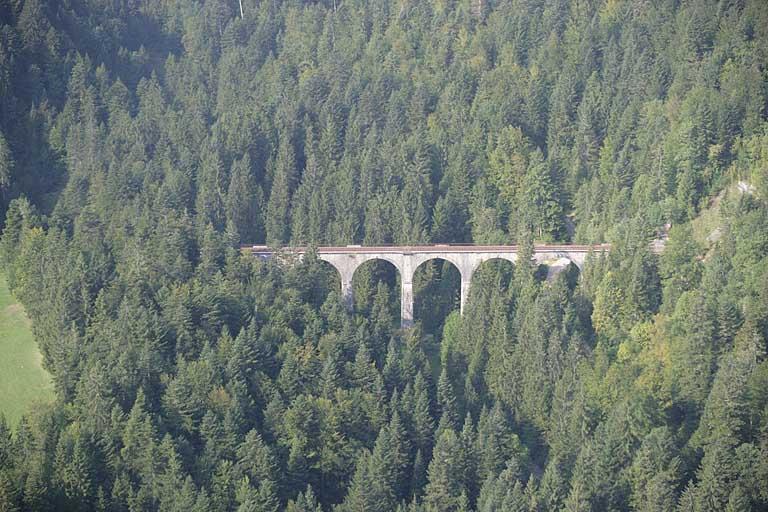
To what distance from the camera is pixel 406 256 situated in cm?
12019

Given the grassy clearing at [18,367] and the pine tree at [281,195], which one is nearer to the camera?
the grassy clearing at [18,367]

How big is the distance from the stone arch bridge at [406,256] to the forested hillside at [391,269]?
1138 millimetres

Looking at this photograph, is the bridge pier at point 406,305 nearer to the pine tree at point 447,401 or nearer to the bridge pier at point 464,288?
the bridge pier at point 464,288

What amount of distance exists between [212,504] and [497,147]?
4988 centimetres

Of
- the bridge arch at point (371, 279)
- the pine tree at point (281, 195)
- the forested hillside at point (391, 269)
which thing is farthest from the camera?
the pine tree at point (281, 195)

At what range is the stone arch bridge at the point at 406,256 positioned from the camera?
119 meters

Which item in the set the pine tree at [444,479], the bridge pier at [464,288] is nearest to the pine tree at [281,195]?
the bridge pier at [464,288]

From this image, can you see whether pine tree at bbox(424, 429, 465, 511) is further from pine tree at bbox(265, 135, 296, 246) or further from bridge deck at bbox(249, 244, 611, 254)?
pine tree at bbox(265, 135, 296, 246)

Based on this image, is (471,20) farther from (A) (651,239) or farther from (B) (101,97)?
(A) (651,239)

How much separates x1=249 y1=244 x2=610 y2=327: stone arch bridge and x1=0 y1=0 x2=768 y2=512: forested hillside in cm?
114

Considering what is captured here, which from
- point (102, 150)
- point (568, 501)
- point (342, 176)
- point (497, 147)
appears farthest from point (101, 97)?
point (568, 501)

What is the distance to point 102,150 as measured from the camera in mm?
141500

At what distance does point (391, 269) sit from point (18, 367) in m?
30.6

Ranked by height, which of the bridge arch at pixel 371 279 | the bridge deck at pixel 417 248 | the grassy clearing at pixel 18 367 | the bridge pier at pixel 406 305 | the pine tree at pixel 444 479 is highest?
the bridge deck at pixel 417 248
